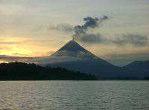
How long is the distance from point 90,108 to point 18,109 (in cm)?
1370

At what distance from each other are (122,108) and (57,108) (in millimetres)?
12271

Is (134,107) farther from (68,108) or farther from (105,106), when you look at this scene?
(68,108)

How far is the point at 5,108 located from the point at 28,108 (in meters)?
4.29

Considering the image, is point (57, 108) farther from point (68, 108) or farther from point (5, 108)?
point (5, 108)

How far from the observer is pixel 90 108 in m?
83.2

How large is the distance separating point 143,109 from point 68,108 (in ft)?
46.2

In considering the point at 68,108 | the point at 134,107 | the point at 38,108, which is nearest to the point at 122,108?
the point at 134,107

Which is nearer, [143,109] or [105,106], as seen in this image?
[143,109]

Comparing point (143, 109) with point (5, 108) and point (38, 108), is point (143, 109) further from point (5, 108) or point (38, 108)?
point (5, 108)

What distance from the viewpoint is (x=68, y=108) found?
82.8 m

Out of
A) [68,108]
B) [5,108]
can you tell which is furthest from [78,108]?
[5,108]

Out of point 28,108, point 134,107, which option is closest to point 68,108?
point 28,108

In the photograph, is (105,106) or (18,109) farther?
(105,106)

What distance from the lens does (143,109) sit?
80250mm
